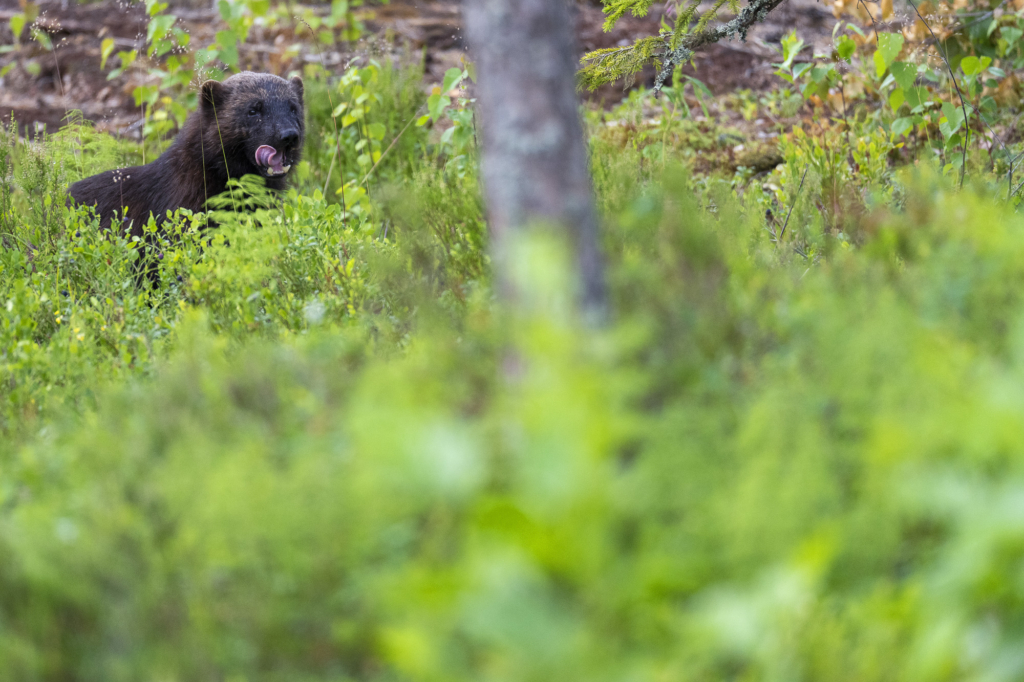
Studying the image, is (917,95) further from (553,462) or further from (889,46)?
(553,462)

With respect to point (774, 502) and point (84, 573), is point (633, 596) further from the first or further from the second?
point (84, 573)

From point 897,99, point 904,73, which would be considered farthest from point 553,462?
point 897,99

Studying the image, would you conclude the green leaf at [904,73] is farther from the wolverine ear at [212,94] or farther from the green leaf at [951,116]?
the wolverine ear at [212,94]

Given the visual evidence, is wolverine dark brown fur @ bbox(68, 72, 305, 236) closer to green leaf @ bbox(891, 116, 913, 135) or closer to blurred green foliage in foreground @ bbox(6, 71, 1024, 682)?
blurred green foliage in foreground @ bbox(6, 71, 1024, 682)

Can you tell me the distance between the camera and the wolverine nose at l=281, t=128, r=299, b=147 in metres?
6.36

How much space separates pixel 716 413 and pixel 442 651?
0.93m

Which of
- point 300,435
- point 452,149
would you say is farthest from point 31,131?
point 300,435

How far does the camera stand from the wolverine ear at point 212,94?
20.5 feet

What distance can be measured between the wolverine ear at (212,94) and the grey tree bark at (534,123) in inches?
183

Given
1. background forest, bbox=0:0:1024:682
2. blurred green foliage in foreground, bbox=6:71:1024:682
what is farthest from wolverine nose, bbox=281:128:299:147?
blurred green foliage in foreground, bbox=6:71:1024:682

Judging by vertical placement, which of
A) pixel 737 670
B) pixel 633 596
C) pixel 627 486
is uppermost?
pixel 627 486

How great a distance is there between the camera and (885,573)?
172cm

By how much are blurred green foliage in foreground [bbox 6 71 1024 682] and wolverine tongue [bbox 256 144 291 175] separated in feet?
12.1

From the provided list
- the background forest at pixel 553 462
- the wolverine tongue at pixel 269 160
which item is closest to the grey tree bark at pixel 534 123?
the background forest at pixel 553 462
